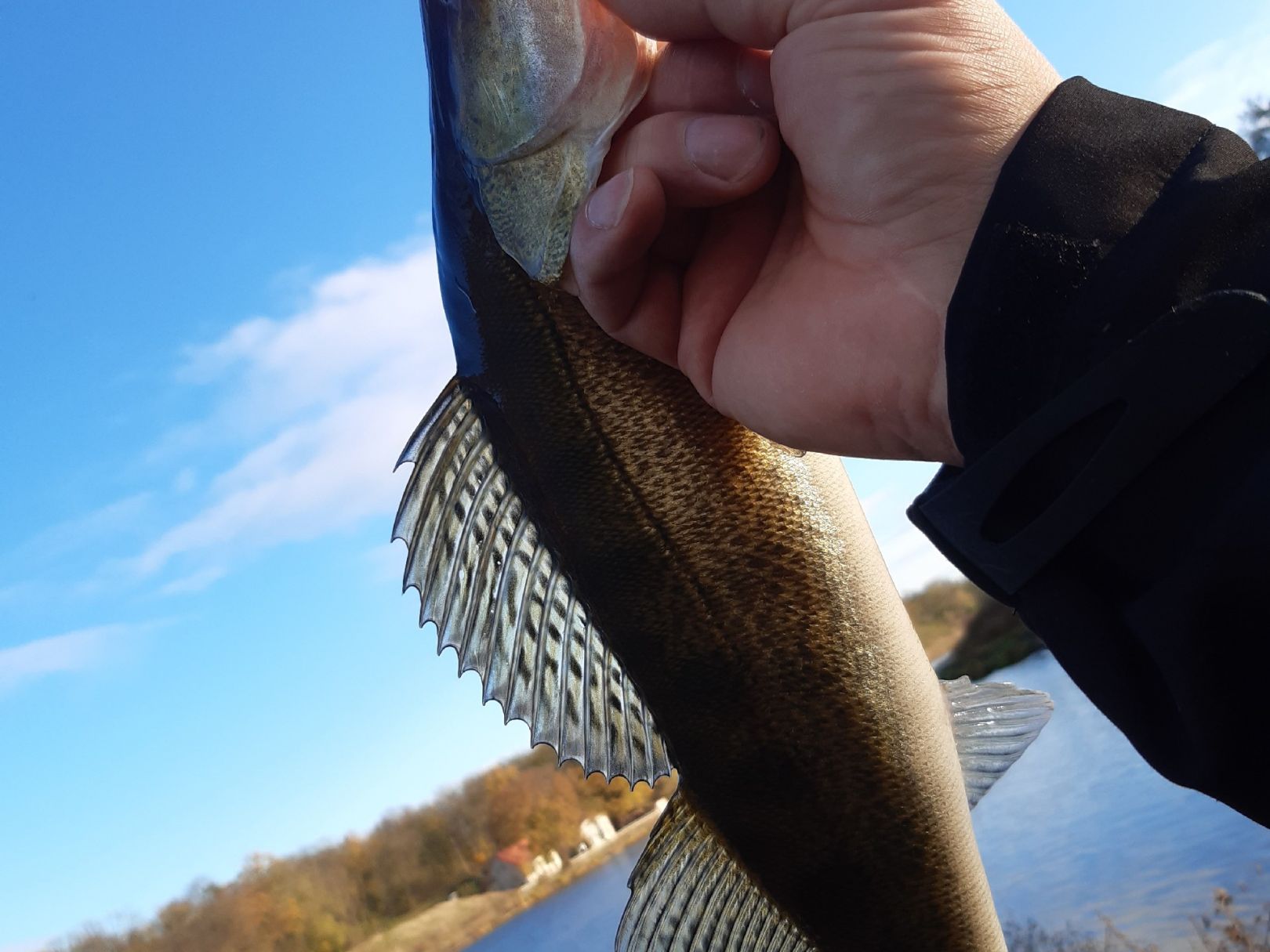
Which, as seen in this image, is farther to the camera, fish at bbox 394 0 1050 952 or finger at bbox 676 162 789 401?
fish at bbox 394 0 1050 952

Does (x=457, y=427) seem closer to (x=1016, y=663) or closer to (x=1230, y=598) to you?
(x=1230, y=598)

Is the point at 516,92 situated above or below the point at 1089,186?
above

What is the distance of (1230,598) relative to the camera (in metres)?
1.02

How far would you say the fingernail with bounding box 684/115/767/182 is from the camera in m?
1.52

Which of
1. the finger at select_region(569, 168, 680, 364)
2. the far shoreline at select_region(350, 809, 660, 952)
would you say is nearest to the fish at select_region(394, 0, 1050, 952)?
the finger at select_region(569, 168, 680, 364)

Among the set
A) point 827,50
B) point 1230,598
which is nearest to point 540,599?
point 827,50

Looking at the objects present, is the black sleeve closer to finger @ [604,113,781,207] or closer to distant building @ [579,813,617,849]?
finger @ [604,113,781,207]

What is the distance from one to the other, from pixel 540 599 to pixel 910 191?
1181 millimetres

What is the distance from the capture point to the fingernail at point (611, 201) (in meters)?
1.57

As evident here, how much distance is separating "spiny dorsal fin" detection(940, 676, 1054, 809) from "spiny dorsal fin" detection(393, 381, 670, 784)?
703 mm

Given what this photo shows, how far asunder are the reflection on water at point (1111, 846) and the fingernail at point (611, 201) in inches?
204

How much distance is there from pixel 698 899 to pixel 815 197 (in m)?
1.58

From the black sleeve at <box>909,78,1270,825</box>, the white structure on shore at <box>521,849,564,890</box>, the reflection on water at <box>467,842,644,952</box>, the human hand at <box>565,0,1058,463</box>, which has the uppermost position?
the human hand at <box>565,0,1058,463</box>

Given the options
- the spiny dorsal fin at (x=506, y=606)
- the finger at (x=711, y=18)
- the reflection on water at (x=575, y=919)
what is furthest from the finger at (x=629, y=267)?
the reflection on water at (x=575, y=919)
